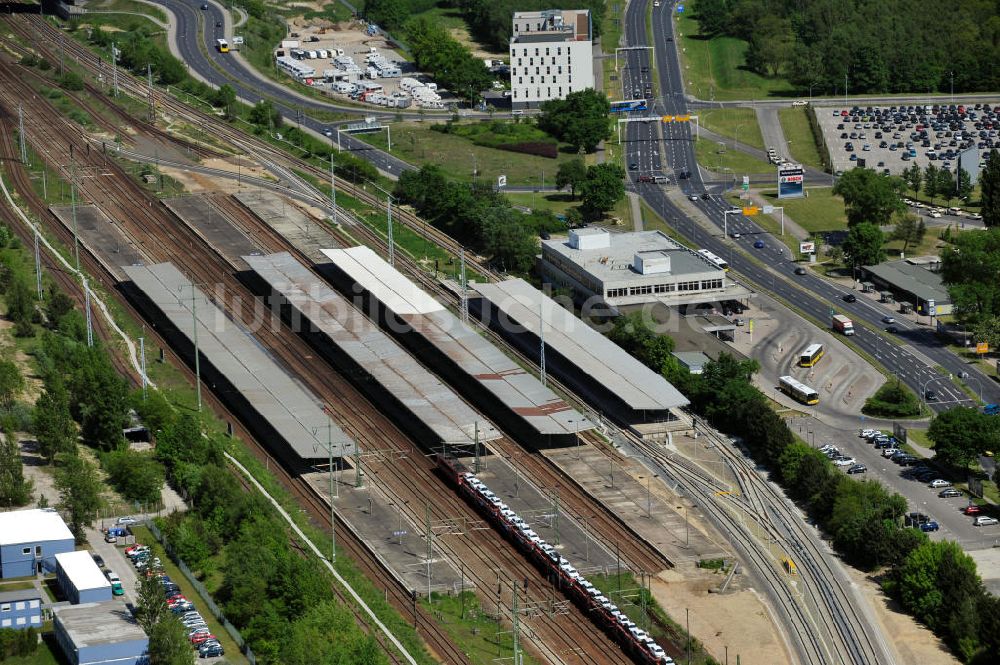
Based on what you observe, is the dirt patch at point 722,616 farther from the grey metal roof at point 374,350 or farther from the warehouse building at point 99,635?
the warehouse building at point 99,635

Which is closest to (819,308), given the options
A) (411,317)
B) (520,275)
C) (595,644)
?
(520,275)

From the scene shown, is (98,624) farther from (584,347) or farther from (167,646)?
(584,347)

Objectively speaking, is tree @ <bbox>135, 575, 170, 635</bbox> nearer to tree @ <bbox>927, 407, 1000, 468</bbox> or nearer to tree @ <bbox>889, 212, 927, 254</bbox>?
tree @ <bbox>927, 407, 1000, 468</bbox>

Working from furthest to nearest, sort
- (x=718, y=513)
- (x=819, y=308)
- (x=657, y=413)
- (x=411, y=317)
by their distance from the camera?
(x=819, y=308) → (x=411, y=317) → (x=657, y=413) → (x=718, y=513)

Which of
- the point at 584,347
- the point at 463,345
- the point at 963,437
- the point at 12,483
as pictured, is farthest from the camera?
the point at 584,347

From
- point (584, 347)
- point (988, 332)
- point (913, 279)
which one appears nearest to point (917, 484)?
point (988, 332)

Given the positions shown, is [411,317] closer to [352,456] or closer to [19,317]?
[352,456]
